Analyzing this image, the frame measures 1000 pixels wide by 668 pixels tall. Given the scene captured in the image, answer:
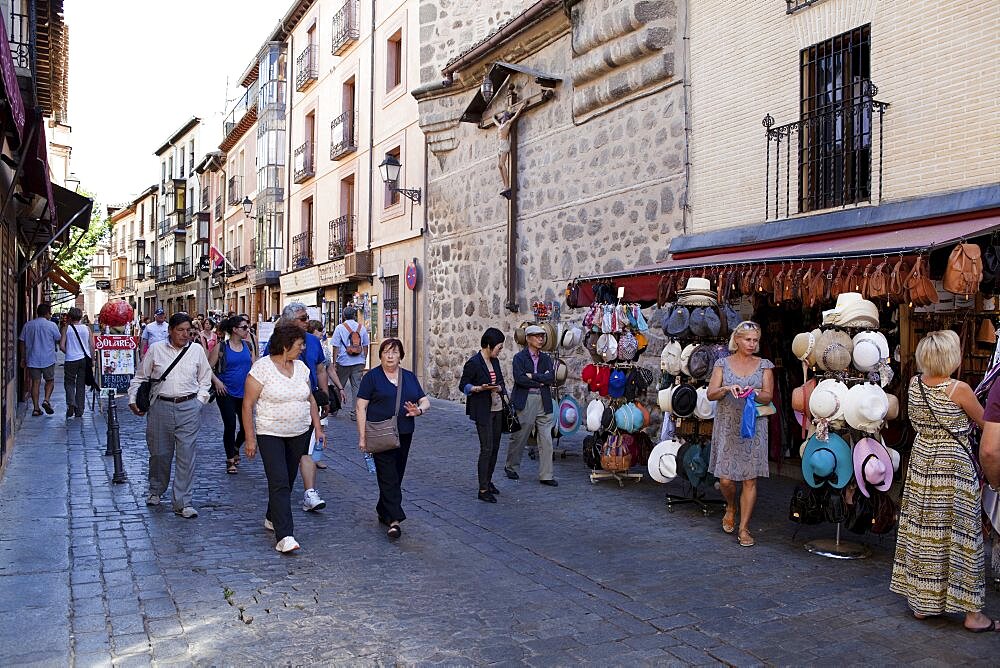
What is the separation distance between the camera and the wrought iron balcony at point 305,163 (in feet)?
86.3

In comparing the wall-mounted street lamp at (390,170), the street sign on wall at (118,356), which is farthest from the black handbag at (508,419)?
the wall-mounted street lamp at (390,170)

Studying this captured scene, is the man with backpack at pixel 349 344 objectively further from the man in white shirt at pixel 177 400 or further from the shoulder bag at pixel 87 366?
the man in white shirt at pixel 177 400

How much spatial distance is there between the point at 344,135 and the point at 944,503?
20443 mm

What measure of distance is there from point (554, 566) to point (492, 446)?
223 centimetres

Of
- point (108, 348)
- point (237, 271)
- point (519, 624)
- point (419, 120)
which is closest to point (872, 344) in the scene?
point (519, 624)

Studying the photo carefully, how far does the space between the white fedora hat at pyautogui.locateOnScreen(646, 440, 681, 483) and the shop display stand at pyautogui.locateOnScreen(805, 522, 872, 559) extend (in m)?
1.47

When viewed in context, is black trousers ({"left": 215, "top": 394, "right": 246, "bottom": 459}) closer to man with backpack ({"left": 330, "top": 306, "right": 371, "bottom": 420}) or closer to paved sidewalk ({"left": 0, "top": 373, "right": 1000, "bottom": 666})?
paved sidewalk ({"left": 0, "top": 373, "right": 1000, "bottom": 666})

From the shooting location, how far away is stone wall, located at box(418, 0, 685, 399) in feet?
37.0

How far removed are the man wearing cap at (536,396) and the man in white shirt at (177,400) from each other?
3.05 m

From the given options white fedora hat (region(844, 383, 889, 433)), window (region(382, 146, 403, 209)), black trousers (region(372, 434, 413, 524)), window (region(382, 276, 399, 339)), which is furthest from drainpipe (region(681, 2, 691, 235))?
window (region(382, 276, 399, 339))

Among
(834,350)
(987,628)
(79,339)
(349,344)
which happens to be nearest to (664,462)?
(834,350)

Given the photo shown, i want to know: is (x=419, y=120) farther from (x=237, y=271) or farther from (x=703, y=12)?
(x=237, y=271)

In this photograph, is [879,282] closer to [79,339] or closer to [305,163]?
[79,339]

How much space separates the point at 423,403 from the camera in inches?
265
